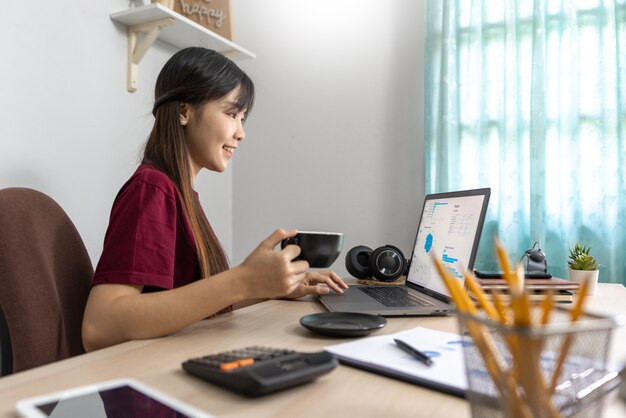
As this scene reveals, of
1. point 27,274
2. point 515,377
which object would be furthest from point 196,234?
point 515,377

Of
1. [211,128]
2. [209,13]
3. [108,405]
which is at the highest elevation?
[209,13]

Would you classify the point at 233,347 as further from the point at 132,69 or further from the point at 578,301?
the point at 132,69

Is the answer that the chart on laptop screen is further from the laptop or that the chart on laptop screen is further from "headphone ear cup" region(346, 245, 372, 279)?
"headphone ear cup" region(346, 245, 372, 279)

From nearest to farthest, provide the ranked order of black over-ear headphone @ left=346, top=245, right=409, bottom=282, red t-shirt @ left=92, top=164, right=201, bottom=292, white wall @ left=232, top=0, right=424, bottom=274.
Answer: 1. red t-shirt @ left=92, top=164, right=201, bottom=292
2. black over-ear headphone @ left=346, top=245, right=409, bottom=282
3. white wall @ left=232, top=0, right=424, bottom=274

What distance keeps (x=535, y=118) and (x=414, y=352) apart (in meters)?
1.65

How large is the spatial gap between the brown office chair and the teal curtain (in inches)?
60.1

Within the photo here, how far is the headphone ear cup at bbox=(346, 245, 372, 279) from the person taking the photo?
1469 millimetres

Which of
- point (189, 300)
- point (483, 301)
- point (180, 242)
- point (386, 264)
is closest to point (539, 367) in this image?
point (483, 301)

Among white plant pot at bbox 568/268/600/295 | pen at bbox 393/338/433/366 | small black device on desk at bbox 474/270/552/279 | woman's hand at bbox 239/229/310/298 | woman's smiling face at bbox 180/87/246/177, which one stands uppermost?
woman's smiling face at bbox 180/87/246/177

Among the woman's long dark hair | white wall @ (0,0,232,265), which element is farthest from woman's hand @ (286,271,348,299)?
white wall @ (0,0,232,265)

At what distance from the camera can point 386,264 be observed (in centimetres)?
143

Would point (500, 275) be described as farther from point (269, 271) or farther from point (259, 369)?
point (259, 369)

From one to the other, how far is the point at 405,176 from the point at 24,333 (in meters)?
1.70

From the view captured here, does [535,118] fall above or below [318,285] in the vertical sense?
above
